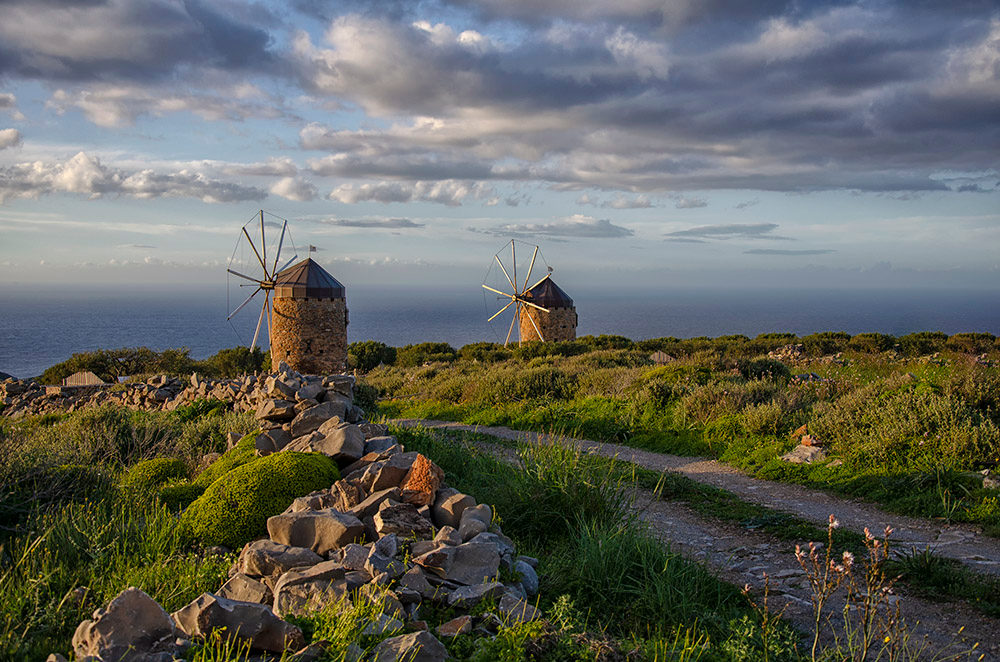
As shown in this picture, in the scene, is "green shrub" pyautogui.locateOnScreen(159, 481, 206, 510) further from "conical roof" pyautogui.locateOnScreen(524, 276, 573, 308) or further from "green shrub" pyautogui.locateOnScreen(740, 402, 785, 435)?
"conical roof" pyautogui.locateOnScreen(524, 276, 573, 308)

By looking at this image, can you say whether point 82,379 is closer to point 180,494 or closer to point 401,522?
point 180,494

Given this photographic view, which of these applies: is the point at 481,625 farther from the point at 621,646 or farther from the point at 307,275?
the point at 307,275

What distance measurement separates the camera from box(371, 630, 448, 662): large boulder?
321 centimetres

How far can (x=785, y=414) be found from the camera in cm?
1209

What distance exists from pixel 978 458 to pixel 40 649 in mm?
10164

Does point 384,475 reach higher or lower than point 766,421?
higher

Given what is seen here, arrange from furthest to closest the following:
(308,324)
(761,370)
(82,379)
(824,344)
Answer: (824,344)
(82,379)
(308,324)
(761,370)

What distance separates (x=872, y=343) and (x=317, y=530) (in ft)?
109

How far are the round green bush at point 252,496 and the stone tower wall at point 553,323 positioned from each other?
34263mm

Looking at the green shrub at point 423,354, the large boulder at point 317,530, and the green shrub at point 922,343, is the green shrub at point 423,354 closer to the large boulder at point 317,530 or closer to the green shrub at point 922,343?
the green shrub at point 922,343

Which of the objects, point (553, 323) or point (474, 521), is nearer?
point (474, 521)

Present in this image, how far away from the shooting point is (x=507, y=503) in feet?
21.5

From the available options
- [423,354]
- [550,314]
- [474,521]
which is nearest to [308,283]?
[423,354]

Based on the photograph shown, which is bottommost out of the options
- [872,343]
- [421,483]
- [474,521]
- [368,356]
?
[368,356]
